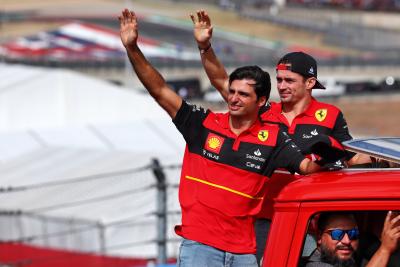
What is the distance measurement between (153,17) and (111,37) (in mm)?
13229

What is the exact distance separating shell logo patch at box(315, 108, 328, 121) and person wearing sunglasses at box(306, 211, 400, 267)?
1738mm

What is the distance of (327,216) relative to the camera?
4219 mm

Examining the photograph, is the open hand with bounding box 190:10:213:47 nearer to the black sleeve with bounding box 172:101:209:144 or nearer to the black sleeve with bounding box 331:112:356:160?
the black sleeve with bounding box 331:112:356:160

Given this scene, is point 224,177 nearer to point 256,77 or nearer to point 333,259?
point 256,77

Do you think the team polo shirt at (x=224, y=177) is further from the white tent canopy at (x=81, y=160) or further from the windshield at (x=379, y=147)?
the white tent canopy at (x=81, y=160)

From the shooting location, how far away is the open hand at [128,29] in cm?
545

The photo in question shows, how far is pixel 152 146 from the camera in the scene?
64.0ft

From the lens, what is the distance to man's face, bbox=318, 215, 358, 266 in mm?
4215

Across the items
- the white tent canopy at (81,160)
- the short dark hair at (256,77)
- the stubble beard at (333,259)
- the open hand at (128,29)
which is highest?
the open hand at (128,29)

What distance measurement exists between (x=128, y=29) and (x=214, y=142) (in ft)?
2.75

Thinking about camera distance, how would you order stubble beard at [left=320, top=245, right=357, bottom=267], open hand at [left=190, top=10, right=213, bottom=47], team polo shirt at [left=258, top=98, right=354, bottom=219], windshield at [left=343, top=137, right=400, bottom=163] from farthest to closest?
1. open hand at [left=190, top=10, right=213, bottom=47]
2. team polo shirt at [left=258, top=98, right=354, bottom=219]
3. windshield at [left=343, top=137, right=400, bottom=163]
4. stubble beard at [left=320, top=245, right=357, bottom=267]

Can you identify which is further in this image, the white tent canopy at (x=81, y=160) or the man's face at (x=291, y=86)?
the white tent canopy at (x=81, y=160)

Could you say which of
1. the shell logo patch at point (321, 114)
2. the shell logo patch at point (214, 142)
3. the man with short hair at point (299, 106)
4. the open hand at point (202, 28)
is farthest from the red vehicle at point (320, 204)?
the open hand at point (202, 28)

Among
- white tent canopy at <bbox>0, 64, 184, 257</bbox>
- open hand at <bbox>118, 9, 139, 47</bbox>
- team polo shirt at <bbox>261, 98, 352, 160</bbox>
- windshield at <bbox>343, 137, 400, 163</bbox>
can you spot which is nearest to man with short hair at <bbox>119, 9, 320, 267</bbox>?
windshield at <bbox>343, 137, 400, 163</bbox>
